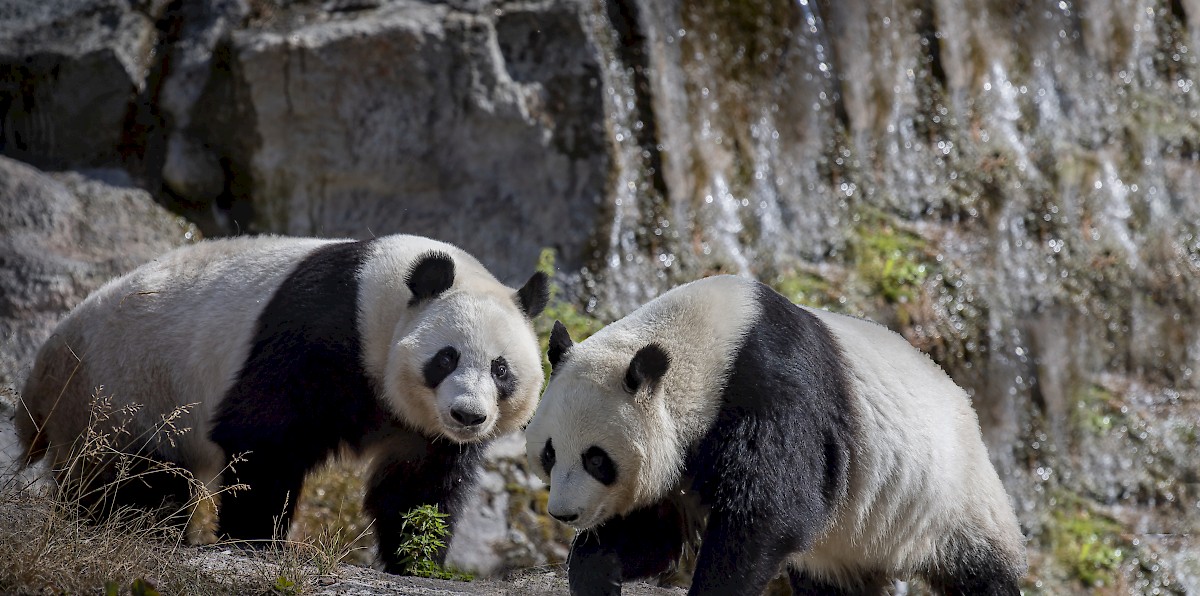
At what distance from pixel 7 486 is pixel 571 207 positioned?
5.49 m

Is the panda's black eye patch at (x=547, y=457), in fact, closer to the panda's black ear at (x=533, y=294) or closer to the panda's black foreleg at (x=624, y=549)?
the panda's black foreleg at (x=624, y=549)

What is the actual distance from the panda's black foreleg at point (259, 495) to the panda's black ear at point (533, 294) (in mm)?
1412

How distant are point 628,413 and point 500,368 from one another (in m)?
1.23

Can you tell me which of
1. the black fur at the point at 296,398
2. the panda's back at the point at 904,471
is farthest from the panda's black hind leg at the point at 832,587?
the black fur at the point at 296,398

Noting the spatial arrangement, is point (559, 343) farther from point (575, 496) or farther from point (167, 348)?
point (167, 348)

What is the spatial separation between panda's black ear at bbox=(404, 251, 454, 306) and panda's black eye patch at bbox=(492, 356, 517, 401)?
0.47m

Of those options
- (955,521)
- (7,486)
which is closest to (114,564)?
(7,486)

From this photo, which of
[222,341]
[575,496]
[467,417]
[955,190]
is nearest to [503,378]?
[467,417]

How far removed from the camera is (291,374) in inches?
227

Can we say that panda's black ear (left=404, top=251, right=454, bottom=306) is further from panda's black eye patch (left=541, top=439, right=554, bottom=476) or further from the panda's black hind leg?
the panda's black hind leg

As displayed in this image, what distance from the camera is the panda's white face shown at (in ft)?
18.4

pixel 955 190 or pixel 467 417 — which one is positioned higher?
pixel 467 417

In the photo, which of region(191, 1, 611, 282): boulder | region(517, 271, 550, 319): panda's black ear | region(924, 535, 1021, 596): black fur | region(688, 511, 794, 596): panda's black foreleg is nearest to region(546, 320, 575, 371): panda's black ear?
region(688, 511, 794, 596): panda's black foreleg

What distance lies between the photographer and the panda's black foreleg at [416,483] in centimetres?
621
